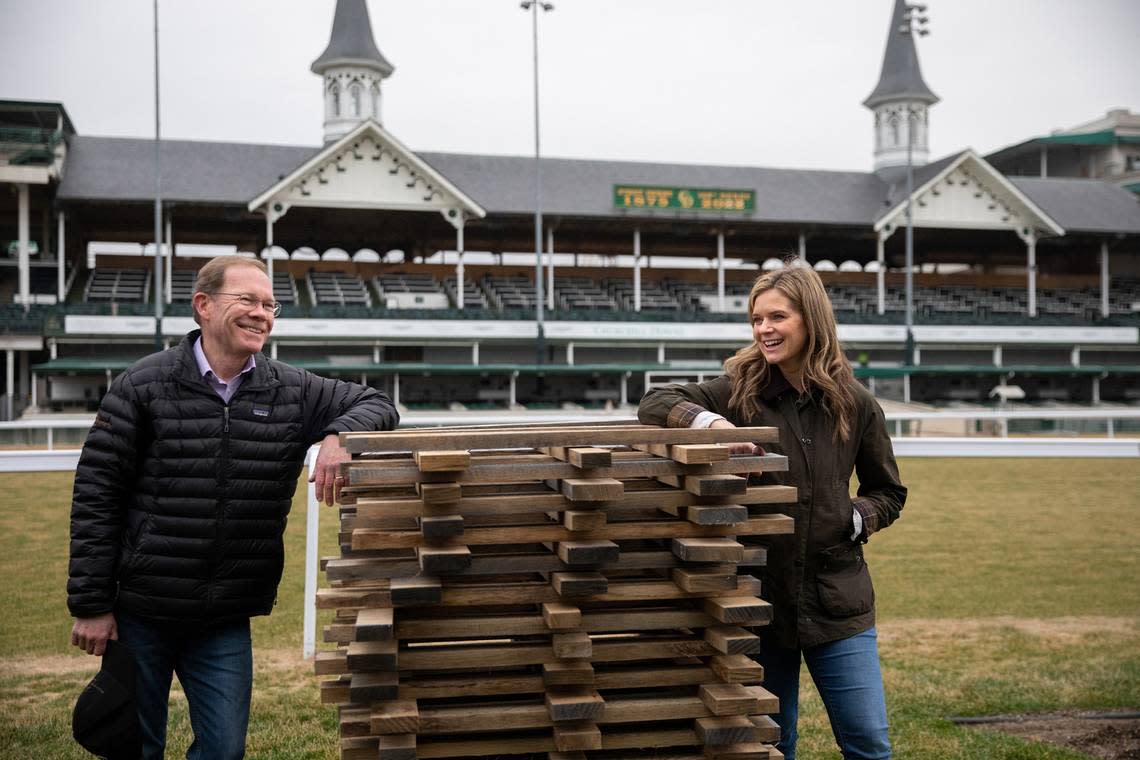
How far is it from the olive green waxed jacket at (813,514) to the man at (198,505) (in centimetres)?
135

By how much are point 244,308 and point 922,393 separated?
125 ft

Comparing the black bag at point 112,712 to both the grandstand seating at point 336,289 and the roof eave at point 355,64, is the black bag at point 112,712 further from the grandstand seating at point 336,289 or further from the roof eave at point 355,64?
the roof eave at point 355,64

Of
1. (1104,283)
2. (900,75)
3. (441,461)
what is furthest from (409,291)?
(441,461)

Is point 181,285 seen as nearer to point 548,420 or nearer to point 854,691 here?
point 548,420

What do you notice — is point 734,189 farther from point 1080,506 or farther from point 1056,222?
point 1080,506

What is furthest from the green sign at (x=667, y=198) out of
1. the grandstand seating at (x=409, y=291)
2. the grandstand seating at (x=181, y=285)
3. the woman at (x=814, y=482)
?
the woman at (x=814, y=482)

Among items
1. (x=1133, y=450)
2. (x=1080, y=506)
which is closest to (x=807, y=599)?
(x=1133, y=450)

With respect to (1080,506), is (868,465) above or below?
above

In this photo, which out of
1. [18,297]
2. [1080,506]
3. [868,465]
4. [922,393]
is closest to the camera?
[868,465]

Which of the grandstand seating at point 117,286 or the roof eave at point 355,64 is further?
the roof eave at point 355,64

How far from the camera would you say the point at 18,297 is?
33.1 meters

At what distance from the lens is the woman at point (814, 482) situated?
3.38 m

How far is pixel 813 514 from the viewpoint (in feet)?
11.1

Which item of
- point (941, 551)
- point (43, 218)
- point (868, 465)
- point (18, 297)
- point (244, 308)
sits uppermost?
point (43, 218)
